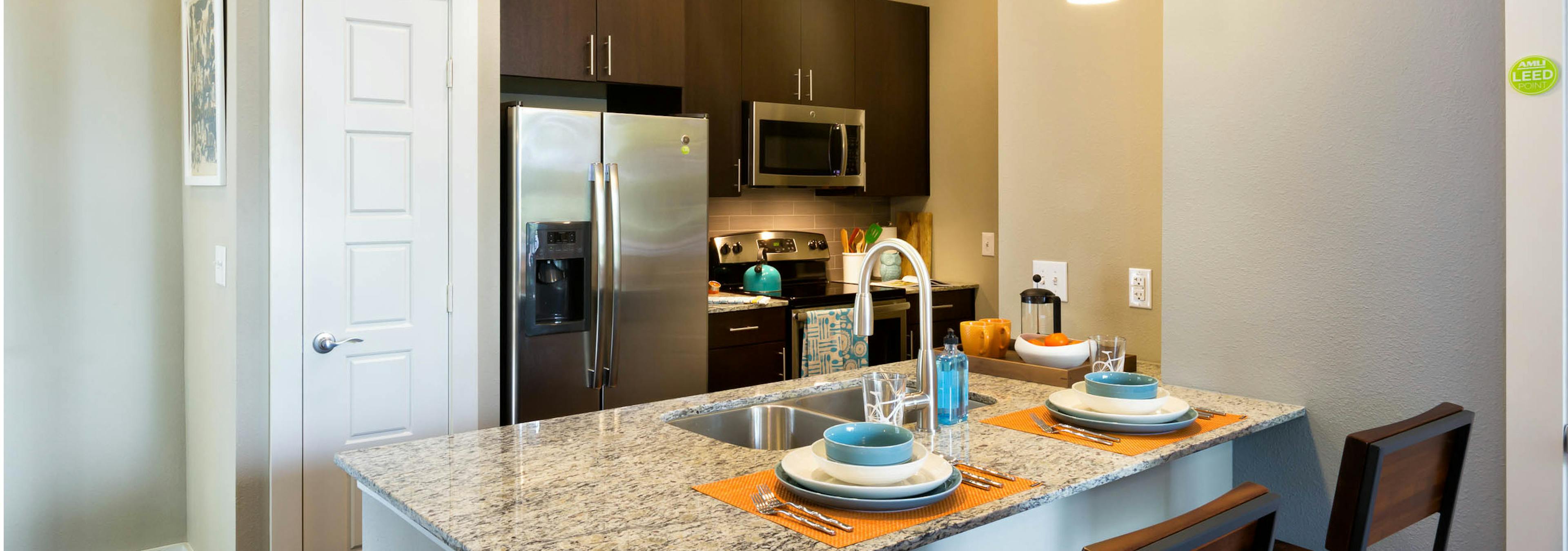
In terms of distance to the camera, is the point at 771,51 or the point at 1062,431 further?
the point at 771,51

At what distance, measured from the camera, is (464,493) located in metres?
1.37

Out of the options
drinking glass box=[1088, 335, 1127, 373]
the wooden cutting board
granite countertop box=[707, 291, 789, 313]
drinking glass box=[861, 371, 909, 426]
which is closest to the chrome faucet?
drinking glass box=[861, 371, 909, 426]

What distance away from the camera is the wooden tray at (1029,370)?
7.28 feet

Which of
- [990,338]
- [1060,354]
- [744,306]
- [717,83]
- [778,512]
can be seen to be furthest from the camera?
[717,83]

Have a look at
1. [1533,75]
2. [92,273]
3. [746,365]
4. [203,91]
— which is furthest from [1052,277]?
[92,273]

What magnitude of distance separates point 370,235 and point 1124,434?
2.06 meters

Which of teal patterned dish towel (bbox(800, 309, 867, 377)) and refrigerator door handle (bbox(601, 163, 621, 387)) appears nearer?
refrigerator door handle (bbox(601, 163, 621, 387))

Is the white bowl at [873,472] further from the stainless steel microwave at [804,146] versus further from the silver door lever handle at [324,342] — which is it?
the stainless steel microwave at [804,146]

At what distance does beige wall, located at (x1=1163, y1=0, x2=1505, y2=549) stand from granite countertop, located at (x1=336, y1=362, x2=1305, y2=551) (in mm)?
129

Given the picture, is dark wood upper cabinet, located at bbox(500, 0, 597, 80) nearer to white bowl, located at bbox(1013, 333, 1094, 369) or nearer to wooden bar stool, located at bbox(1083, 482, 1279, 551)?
white bowl, located at bbox(1013, 333, 1094, 369)

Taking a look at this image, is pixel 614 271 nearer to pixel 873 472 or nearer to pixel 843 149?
pixel 843 149

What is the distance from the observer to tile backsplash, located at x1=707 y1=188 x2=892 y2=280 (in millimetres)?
4504

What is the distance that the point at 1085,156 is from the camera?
2.55 m

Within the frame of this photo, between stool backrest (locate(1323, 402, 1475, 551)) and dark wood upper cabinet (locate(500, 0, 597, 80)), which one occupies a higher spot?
dark wood upper cabinet (locate(500, 0, 597, 80))
